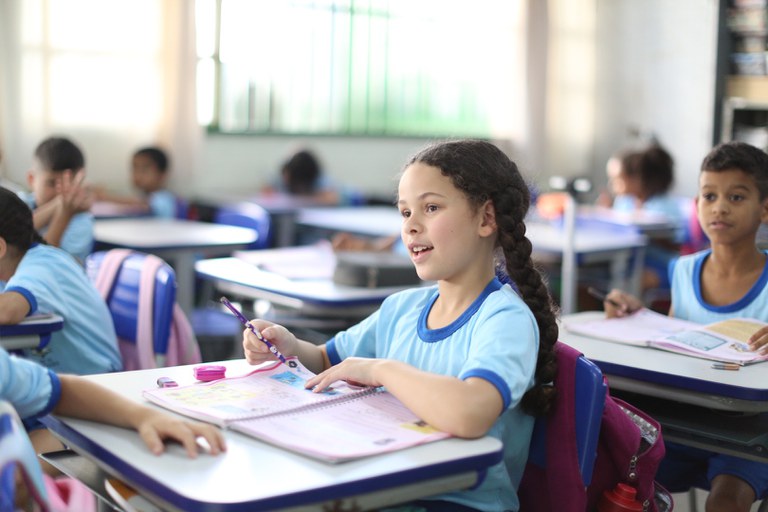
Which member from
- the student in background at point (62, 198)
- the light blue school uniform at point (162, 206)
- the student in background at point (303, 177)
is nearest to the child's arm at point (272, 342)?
the student in background at point (62, 198)

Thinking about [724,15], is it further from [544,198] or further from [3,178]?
[3,178]

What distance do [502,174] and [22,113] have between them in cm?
453

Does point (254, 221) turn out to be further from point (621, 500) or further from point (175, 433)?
point (175, 433)

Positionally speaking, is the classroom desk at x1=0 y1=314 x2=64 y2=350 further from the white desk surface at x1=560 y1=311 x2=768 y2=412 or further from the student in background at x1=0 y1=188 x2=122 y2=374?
the white desk surface at x1=560 y1=311 x2=768 y2=412

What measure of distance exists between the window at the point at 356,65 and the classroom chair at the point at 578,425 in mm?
4830

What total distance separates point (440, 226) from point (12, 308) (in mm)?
977

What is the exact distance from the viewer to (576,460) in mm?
1562

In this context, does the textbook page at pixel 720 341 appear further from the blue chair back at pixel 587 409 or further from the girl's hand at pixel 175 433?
the girl's hand at pixel 175 433

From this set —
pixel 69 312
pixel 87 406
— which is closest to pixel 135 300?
pixel 69 312

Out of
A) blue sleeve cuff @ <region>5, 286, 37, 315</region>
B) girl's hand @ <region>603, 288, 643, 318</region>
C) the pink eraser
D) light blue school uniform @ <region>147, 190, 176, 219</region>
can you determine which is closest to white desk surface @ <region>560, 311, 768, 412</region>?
girl's hand @ <region>603, 288, 643, 318</region>

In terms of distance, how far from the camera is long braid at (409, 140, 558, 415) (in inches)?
64.4

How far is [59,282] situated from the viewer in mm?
2246

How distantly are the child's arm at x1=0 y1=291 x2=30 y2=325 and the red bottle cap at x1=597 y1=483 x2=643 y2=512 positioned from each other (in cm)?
123

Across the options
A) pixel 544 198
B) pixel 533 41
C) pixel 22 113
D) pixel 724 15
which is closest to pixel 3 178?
pixel 22 113
